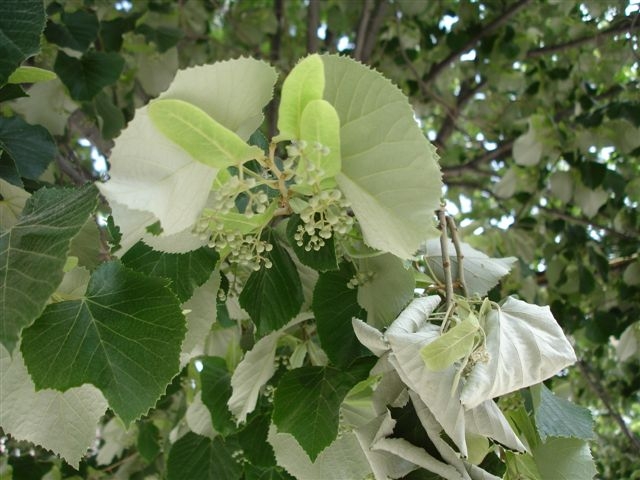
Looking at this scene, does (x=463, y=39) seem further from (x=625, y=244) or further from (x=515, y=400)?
(x=515, y=400)

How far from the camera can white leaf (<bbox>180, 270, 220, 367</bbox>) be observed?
778 millimetres

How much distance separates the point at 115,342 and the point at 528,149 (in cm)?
184

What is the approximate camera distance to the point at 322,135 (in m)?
0.54

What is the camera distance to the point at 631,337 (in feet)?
6.56

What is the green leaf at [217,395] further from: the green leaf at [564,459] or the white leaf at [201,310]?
the green leaf at [564,459]

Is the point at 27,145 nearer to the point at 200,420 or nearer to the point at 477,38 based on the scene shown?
the point at 200,420

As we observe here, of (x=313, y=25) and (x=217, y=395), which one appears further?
(x=313, y=25)

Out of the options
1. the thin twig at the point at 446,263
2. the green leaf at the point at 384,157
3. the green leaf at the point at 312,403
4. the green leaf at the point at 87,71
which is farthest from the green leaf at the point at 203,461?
the green leaf at the point at 87,71

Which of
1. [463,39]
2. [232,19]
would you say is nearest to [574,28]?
[463,39]

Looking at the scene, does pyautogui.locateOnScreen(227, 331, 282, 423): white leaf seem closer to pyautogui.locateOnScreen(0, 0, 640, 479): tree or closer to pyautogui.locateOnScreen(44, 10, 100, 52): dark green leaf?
pyautogui.locateOnScreen(0, 0, 640, 479): tree

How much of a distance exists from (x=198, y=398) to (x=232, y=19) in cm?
185

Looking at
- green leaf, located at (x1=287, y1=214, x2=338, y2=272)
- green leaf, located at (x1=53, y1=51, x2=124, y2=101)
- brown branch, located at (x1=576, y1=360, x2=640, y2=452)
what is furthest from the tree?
brown branch, located at (x1=576, y1=360, x2=640, y2=452)

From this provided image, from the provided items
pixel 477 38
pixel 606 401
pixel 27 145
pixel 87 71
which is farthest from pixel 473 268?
pixel 477 38

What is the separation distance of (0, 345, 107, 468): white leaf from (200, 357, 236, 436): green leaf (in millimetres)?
346
